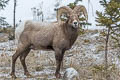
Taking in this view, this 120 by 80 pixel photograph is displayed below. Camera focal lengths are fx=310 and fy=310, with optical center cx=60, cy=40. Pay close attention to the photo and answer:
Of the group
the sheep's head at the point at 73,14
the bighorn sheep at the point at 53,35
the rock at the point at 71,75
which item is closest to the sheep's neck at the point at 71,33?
the bighorn sheep at the point at 53,35

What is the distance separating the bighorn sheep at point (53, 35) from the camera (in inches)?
385

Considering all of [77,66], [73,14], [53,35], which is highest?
[73,14]

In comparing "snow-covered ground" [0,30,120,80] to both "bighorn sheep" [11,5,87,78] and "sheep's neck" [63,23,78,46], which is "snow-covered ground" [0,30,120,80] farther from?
"sheep's neck" [63,23,78,46]

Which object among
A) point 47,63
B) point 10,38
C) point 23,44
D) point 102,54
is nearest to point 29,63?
point 47,63

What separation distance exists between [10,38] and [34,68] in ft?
50.2

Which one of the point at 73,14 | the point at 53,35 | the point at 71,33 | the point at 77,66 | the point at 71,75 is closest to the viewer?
the point at 71,75

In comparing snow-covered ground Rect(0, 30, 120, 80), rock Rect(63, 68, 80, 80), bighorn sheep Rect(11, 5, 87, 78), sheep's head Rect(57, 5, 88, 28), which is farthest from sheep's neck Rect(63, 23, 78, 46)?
rock Rect(63, 68, 80, 80)

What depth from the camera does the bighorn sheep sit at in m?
9.78

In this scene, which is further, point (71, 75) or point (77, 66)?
point (77, 66)

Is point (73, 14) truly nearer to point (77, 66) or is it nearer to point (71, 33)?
point (71, 33)

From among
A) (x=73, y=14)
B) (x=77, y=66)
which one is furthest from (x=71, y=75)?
(x=77, y=66)

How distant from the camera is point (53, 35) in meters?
10.1

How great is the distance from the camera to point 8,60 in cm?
1292

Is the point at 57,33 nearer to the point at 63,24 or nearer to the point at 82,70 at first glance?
the point at 63,24
